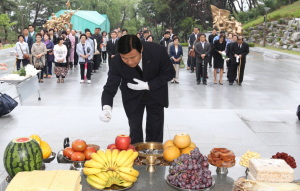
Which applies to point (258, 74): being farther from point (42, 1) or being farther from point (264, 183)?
point (42, 1)

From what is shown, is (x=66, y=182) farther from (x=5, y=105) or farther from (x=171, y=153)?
(x=5, y=105)

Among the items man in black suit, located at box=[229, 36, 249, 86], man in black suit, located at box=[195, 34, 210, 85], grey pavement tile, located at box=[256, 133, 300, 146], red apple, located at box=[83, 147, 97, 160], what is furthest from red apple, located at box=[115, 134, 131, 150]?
man in black suit, located at box=[229, 36, 249, 86]

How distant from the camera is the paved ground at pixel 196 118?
568 cm

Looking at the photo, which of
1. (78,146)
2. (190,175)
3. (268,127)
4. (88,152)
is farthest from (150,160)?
(268,127)

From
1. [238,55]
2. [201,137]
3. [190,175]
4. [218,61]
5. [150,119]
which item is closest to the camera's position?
[190,175]

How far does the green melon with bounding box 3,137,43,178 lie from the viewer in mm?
2623

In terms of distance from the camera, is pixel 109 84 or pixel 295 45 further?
pixel 295 45

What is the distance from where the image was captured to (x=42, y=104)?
8.56 meters

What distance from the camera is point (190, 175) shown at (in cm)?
253

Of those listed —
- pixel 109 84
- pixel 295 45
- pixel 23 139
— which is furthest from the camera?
pixel 295 45

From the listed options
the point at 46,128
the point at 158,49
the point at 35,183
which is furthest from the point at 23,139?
the point at 46,128

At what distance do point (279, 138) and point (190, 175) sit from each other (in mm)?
3944

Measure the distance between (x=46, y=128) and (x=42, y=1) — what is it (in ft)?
167

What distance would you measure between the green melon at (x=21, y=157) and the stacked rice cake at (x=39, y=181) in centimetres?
29
